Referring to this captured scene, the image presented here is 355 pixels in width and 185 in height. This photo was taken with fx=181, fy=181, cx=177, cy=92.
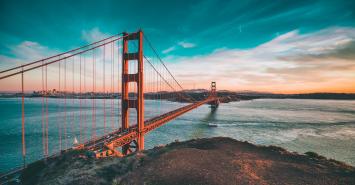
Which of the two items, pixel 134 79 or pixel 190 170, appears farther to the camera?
pixel 134 79

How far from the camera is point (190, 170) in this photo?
12.0m

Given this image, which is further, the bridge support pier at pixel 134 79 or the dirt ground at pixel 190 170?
the bridge support pier at pixel 134 79

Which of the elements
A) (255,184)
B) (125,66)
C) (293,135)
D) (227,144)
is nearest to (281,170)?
(255,184)

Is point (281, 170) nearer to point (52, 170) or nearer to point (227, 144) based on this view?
point (227, 144)

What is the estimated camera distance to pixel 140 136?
2117 centimetres

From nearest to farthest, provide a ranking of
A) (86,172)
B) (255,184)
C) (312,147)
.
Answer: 1. (255,184)
2. (86,172)
3. (312,147)

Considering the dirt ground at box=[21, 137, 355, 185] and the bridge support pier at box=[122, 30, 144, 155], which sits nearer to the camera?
the dirt ground at box=[21, 137, 355, 185]

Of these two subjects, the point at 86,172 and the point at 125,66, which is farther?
the point at 125,66

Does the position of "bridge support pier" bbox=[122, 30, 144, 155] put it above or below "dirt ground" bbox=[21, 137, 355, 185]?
above

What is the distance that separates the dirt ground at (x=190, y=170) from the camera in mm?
10820

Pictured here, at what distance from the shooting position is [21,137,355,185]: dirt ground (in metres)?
10.8

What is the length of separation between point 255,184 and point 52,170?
13.4m

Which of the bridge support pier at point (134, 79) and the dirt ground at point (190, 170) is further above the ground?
the bridge support pier at point (134, 79)

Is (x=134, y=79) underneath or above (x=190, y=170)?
above
